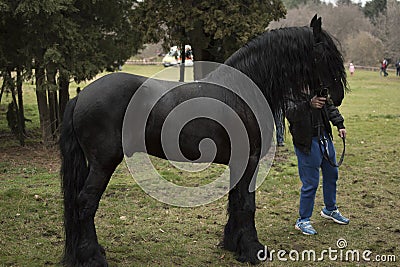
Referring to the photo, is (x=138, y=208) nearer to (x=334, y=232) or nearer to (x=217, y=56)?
(x=334, y=232)

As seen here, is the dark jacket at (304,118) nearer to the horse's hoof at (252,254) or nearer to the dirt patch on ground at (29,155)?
the horse's hoof at (252,254)

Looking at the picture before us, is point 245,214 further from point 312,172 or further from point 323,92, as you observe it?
point 323,92

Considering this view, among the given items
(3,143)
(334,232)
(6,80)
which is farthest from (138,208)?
(3,143)

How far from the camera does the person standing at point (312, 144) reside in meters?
4.16

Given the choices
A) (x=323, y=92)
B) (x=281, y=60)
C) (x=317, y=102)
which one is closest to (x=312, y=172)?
(x=317, y=102)

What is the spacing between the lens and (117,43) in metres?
9.59

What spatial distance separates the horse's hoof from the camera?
3.99 m

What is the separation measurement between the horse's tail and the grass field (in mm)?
382

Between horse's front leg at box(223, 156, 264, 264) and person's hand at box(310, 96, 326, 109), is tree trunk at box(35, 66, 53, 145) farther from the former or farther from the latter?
person's hand at box(310, 96, 326, 109)

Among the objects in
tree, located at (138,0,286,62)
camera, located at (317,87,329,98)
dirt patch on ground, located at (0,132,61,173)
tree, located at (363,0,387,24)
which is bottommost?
dirt patch on ground, located at (0,132,61,173)

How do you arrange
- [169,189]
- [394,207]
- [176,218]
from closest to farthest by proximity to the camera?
[176,218], [394,207], [169,189]

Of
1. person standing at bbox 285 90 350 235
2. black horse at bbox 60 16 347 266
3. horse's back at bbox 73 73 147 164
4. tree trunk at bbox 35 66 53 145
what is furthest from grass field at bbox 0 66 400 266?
horse's back at bbox 73 73 147 164

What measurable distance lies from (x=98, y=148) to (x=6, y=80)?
18.9 feet

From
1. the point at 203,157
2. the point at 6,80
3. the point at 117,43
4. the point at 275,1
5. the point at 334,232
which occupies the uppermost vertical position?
the point at 275,1
